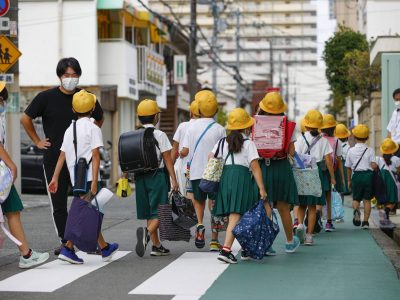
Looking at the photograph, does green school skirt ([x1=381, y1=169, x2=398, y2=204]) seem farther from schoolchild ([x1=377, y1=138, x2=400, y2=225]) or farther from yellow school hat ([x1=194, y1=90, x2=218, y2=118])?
yellow school hat ([x1=194, y1=90, x2=218, y2=118])

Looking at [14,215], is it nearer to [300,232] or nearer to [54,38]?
[300,232]

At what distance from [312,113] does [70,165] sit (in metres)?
4.65

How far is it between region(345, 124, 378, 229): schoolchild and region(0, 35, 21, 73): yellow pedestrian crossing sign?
6.23 meters

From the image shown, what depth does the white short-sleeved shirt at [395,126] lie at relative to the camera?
16.1 m

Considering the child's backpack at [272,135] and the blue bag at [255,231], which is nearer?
the blue bag at [255,231]

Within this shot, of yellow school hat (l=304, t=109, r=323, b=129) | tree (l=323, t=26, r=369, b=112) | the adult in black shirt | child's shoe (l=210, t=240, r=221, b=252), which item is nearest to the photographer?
the adult in black shirt

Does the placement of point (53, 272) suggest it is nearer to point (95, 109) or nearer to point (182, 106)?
point (95, 109)

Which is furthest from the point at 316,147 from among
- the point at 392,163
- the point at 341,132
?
the point at 341,132

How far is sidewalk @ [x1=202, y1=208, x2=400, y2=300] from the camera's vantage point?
27.3 ft

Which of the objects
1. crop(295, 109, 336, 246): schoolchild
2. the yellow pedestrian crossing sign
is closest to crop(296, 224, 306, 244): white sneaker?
crop(295, 109, 336, 246): schoolchild

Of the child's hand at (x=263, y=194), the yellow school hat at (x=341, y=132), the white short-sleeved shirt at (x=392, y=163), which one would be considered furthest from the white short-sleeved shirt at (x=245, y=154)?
the yellow school hat at (x=341, y=132)

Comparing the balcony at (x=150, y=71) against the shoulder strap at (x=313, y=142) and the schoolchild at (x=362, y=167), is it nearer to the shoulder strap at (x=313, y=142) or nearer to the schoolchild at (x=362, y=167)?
the schoolchild at (x=362, y=167)

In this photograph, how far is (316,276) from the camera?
9500 millimetres

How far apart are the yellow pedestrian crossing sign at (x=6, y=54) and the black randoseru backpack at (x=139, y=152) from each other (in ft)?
25.0
